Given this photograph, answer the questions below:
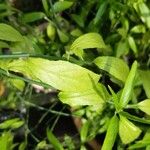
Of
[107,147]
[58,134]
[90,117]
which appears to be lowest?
[58,134]

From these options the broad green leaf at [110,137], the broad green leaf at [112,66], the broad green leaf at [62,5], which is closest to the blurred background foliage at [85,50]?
the broad green leaf at [62,5]

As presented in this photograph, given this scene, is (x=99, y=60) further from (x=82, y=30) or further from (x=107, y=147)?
(x=82, y=30)

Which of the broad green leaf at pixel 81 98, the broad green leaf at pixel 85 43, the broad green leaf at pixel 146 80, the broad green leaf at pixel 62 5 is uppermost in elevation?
the broad green leaf at pixel 62 5

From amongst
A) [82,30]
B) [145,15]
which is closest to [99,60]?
[145,15]

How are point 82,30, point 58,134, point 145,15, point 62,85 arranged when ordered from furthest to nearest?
point 58,134
point 82,30
point 145,15
point 62,85

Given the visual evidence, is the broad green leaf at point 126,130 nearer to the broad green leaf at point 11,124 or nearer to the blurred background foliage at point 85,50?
the blurred background foliage at point 85,50

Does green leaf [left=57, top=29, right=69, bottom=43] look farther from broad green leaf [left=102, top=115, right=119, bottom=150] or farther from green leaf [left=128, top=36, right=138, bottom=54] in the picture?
broad green leaf [left=102, top=115, right=119, bottom=150]
